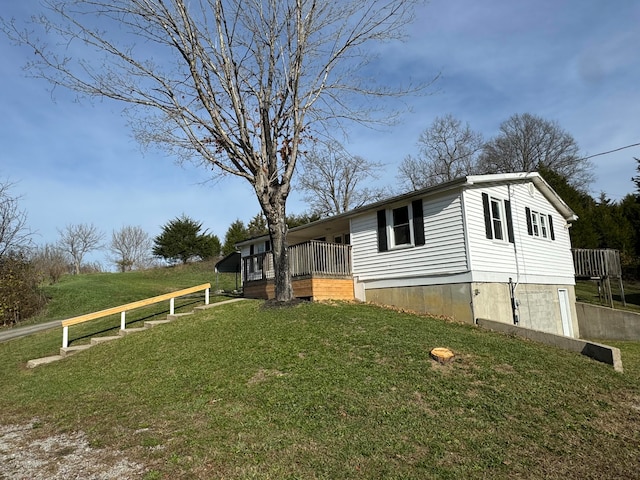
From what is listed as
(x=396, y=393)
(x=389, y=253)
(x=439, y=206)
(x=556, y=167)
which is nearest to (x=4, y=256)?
(x=389, y=253)

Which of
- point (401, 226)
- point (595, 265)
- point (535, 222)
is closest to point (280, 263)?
point (401, 226)

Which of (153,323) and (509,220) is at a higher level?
(509,220)

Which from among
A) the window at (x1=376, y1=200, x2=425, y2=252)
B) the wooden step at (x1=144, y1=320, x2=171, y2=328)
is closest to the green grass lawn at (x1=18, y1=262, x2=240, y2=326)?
the wooden step at (x1=144, y1=320, x2=171, y2=328)

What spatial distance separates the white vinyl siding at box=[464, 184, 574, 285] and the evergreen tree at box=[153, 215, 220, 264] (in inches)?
1148

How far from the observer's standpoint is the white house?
12148 mm

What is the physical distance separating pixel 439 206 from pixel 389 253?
2380mm

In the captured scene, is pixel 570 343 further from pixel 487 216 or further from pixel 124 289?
pixel 124 289

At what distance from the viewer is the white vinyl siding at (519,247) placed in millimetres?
12227

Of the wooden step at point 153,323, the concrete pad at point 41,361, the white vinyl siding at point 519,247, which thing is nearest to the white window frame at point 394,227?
the white vinyl siding at point 519,247

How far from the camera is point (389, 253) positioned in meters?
14.0

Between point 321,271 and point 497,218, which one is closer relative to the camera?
point 497,218

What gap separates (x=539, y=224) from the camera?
1606 centimetres

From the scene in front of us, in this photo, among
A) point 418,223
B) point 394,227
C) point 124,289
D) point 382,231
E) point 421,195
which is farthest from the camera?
point 124,289

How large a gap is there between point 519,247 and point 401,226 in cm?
421
